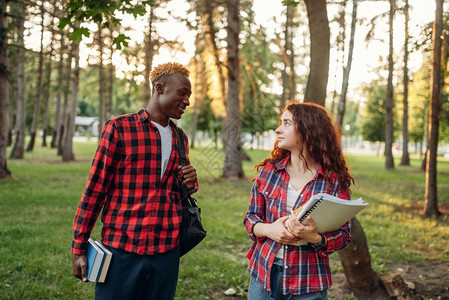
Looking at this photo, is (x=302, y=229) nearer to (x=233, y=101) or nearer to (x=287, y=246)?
(x=287, y=246)

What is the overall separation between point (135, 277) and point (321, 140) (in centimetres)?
145

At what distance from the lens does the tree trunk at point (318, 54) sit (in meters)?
4.04

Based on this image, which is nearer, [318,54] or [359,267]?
[318,54]

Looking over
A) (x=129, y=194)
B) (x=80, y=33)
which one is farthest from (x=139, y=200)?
(x=80, y=33)

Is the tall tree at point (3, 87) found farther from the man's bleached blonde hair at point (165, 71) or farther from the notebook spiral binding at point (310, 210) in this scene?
the notebook spiral binding at point (310, 210)

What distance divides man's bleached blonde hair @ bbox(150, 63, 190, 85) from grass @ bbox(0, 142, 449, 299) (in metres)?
2.82

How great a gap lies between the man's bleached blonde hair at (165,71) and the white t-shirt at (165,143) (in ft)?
0.97

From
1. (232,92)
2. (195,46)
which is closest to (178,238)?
(195,46)

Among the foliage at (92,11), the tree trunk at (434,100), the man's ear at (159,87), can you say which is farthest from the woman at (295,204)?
the tree trunk at (434,100)

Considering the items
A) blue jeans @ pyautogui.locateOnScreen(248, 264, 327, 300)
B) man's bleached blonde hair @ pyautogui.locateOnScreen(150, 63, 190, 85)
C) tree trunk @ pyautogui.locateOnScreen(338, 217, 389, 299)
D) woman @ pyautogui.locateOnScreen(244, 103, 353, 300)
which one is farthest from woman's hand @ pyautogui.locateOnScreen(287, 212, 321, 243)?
tree trunk @ pyautogui.locateOnScreen(338, 217, 389, 299)

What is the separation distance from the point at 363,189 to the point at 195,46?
7.64m

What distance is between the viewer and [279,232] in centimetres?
229

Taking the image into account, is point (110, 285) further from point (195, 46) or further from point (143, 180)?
point (195, 46)

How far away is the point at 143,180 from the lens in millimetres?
2498
